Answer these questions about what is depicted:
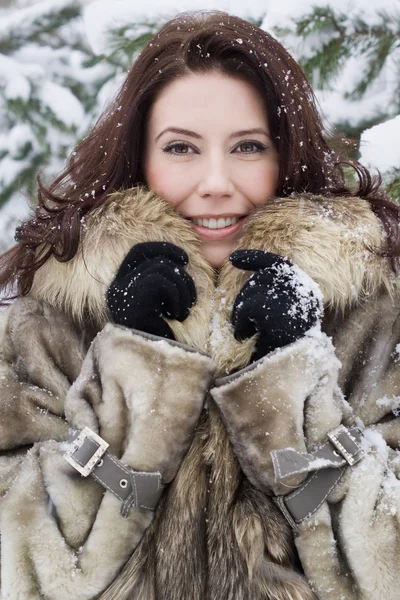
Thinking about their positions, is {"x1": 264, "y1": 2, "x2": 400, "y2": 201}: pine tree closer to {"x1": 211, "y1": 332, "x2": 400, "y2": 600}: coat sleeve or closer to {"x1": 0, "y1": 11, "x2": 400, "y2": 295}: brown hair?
{"x1": 0, "y1": 11, "x2": 400, "y2": 295}: brown hair

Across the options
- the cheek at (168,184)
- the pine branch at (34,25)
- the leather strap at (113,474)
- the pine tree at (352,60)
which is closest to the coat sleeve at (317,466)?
the leather strap at (113,474)

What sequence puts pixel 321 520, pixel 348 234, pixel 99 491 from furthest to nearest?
pixel 348 234 < pixel 99 491 < pixel 321 520

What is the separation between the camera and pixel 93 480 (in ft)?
5.47

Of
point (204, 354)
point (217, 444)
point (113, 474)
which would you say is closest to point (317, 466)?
point (217, 444)

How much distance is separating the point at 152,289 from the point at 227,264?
0.34 metres

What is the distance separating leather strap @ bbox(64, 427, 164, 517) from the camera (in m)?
1.60

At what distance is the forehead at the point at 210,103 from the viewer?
1944mm

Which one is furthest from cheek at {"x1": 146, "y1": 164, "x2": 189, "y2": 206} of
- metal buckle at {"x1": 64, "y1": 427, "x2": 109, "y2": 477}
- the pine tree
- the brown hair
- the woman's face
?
the pine tree

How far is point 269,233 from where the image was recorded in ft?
6.18

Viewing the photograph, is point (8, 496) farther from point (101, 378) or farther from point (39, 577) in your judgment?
point (101, 378)

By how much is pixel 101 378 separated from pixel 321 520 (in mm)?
653

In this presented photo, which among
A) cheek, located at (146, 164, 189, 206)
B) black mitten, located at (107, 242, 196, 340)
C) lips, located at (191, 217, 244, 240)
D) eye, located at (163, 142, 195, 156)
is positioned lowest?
black mitten, located at (107, 242, 196, 340)

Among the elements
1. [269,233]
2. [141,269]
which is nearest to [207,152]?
[269,233]

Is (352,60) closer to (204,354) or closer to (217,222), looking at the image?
(217,222)
